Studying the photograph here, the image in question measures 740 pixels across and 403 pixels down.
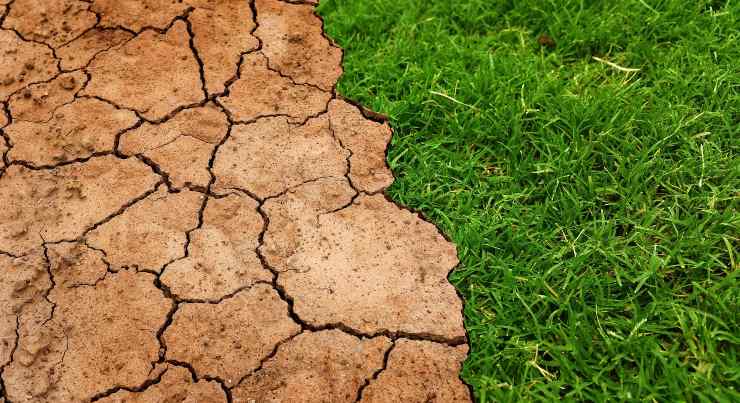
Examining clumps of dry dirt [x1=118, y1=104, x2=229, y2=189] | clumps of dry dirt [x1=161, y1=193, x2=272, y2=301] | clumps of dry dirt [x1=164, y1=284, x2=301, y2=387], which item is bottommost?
clumps of dry dirt [x1=164, y1=284, x2=301, y2=387]

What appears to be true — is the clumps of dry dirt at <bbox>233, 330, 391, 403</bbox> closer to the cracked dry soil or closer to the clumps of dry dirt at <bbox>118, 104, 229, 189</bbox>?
the cracked dry soil

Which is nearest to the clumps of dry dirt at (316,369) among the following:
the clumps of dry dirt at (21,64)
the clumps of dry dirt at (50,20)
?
the clumps of dry dirt at (21,64)

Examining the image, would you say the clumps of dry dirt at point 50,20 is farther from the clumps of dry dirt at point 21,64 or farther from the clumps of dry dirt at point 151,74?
the clumps of dry dirt at point 151,74

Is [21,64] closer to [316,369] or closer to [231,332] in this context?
[231,332]

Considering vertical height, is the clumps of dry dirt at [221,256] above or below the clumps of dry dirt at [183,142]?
below

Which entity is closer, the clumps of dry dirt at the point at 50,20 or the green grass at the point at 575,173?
the green grass at the point at 575,173

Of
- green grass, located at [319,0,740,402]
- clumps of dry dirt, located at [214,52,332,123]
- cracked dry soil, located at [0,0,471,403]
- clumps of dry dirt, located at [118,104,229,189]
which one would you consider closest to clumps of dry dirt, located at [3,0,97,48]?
cracked dry soil, located at [0,0,471,403]

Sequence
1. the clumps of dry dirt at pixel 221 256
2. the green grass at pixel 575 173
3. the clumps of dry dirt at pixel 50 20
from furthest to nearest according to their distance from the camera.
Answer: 1. the clumps of dry dirt at pixel 50 20
2. the clumps of dry dirt at pixel 221 256
3. the green grass at pixel 575 173
